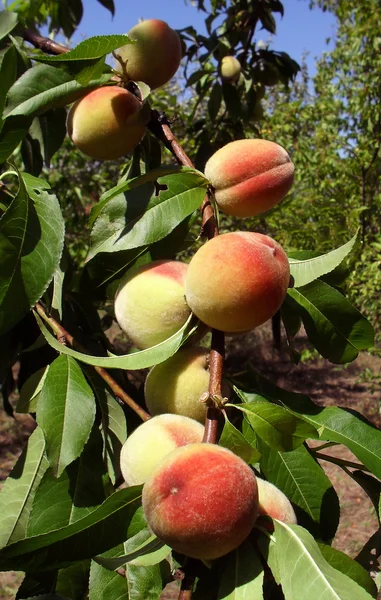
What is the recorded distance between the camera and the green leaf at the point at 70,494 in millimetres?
790

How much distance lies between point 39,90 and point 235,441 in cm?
59

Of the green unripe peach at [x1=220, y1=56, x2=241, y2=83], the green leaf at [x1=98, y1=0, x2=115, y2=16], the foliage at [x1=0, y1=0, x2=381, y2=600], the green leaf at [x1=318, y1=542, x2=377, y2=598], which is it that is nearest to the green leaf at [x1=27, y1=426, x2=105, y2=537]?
the foliage at [x1=0, y1=0, x2=381, y2=600]

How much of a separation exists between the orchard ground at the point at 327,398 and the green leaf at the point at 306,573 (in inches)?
64.3

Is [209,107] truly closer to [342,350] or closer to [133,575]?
[342,350]

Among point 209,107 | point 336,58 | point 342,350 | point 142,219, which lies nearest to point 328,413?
point 342,350

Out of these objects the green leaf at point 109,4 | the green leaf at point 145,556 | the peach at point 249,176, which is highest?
the green leaf at point 109,4

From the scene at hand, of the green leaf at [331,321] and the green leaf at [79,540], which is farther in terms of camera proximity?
the green leaf at [331,321]

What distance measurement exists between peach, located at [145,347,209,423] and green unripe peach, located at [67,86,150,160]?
0.37m

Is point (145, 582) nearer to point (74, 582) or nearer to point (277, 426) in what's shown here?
point (74, 582)

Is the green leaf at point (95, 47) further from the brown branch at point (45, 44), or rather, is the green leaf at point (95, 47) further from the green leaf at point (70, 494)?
the green leaf at point (70, 494)

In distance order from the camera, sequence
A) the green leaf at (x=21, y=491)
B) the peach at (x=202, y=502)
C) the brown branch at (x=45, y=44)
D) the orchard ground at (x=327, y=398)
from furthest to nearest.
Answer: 1. the orchard ground at (x=327, y=398)
2. the brown branch at (x=45, y=44)
3. the green leaf at (x=21, y=491)
4. the peach at (x=202, y=502)

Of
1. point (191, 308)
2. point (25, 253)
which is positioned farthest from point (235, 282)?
point (25, 253)

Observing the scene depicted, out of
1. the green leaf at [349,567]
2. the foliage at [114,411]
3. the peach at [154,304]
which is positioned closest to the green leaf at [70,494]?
the foliage at [114,411]

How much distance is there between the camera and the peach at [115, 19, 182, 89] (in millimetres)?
943
